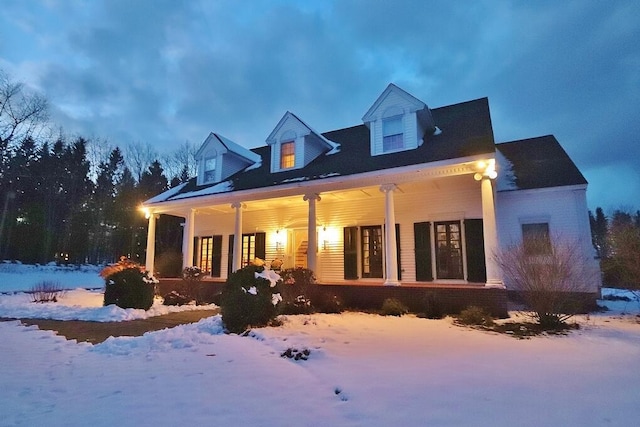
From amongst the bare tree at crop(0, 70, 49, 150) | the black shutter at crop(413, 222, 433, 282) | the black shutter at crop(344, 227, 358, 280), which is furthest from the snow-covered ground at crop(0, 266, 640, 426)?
the bare tree at crop(0, 70, 49, 150)

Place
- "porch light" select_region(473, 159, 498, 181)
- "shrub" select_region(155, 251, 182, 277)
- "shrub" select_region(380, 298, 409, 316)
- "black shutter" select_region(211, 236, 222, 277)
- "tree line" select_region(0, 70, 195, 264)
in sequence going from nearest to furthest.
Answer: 1. "porch light" select_region(473, 159, 498, 181)
2. "shrub" select_region(380, 298, 409, 316)
3. "black shutter" select_region(211, 236, 222, 277)
4. "shrub" select_region(155, 251, 182, 277)
5. "tree line" select_region(0, 70, 195, 264)

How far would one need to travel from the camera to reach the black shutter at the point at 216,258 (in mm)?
15852

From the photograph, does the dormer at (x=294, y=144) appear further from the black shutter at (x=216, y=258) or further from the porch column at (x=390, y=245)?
the black shutter at (x=216, y=258)

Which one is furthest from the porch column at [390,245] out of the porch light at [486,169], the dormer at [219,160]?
the dormer at [219,160]

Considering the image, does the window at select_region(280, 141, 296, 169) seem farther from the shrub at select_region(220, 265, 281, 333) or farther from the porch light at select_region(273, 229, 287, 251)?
the shrub at select_region(220, 265, 281, 333)

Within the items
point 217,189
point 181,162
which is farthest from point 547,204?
point 181,162

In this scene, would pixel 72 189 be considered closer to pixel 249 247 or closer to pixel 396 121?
pixel 249 247

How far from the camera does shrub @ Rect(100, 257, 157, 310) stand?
9117 mm

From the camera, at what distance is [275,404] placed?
3008 millimetres

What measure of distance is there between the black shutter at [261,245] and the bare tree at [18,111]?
21.2 m

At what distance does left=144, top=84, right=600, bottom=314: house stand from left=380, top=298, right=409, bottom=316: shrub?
2.23ft

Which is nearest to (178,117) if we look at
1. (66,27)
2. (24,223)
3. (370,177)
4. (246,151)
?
(24,223)

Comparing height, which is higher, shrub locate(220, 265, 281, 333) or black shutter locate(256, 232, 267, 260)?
black shutter locate(256, 232, 267, 260)

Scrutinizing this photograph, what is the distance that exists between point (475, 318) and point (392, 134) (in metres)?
6.33
